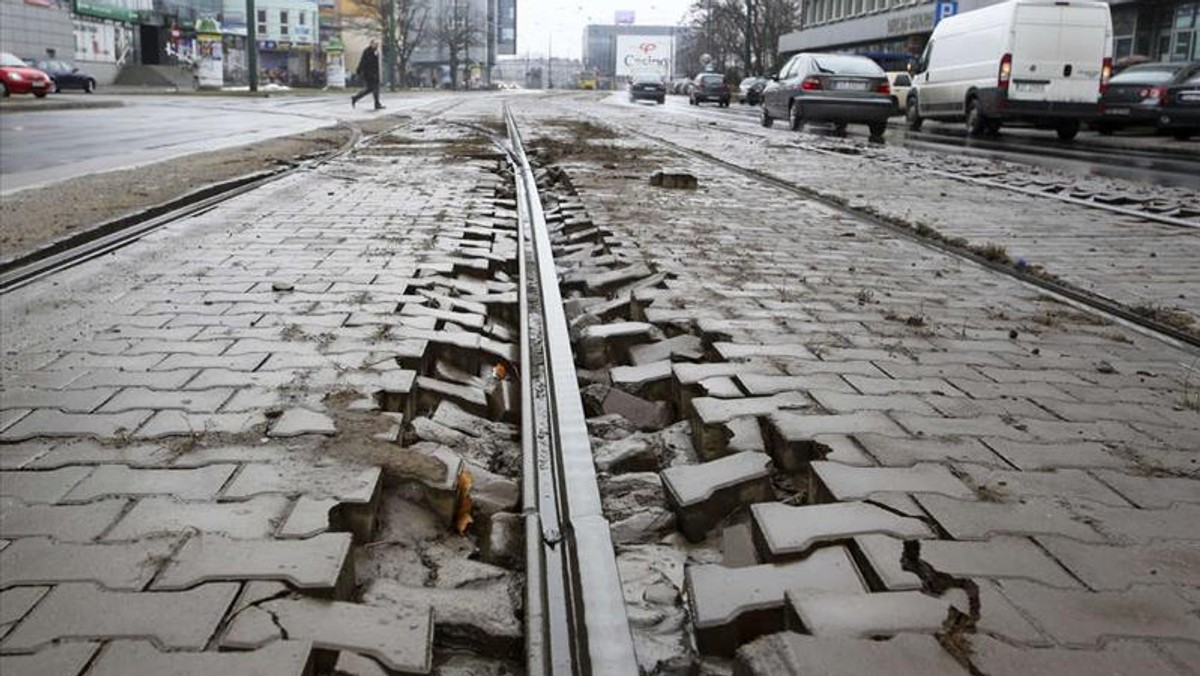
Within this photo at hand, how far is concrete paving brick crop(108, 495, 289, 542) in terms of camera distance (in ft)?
8.38

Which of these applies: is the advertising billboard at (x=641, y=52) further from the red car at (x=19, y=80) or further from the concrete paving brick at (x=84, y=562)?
the concrete paving brick at (x=84, y=562)

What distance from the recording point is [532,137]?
19062 mm

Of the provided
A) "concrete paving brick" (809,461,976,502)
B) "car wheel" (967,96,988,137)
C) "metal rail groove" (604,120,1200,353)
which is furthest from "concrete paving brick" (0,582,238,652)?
"car wheel" (967,96,988,137)

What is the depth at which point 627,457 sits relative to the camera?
3273 mm

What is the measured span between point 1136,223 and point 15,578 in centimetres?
900

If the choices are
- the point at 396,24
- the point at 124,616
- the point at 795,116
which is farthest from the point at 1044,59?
the point at 396,24

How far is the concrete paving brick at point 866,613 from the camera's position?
81.1 inches

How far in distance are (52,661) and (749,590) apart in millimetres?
1389

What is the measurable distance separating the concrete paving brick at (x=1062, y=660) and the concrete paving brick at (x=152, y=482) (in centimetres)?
193

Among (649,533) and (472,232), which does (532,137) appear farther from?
(649,533)

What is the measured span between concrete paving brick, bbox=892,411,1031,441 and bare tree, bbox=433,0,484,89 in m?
97.6

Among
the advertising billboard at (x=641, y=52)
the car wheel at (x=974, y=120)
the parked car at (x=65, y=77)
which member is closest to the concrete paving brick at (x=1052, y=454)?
the car wheel at (x=974, y=120)

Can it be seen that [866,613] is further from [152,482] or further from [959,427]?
[152,482]

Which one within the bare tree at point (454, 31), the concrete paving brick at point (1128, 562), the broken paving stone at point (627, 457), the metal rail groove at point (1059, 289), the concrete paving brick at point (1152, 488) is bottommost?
the broken paving stone at point (627, 457)
